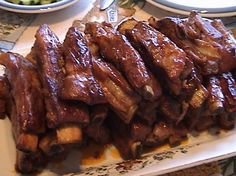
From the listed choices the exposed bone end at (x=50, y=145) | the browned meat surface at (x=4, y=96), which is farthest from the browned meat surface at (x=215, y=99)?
the browned meat surface at (x=4, y=96)

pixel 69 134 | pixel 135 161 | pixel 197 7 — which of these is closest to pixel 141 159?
pixel 135 161

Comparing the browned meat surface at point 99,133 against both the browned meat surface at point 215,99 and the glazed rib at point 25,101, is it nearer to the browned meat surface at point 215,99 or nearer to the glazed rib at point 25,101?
the glazed rib at point 25,101

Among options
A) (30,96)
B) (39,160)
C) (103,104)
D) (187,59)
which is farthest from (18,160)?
(187,59)

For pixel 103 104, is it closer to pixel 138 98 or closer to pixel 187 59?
pixel 138 98

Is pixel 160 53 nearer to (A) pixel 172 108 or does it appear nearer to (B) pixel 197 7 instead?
(A) pixel 172 108

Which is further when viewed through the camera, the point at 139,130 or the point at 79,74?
the point at 139,130

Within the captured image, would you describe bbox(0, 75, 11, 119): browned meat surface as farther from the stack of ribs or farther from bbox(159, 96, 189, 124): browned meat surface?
bbox(159, 96, 189, 124): browned meat surface
